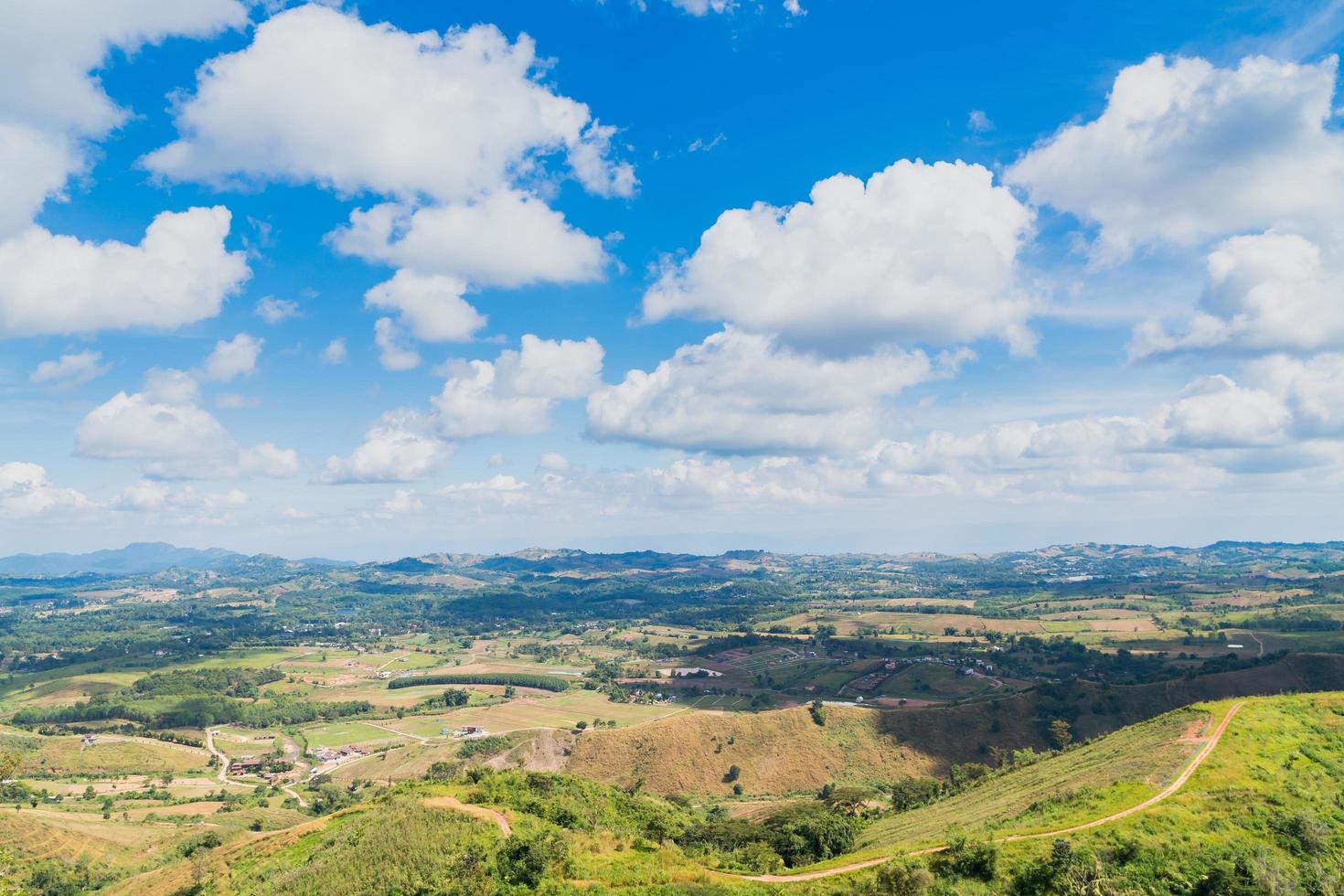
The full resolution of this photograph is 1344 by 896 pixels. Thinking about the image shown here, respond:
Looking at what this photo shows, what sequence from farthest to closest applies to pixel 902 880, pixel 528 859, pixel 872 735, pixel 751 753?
pixel 872 735, pixel 751 753, pixel 528 859, pixel 902 880

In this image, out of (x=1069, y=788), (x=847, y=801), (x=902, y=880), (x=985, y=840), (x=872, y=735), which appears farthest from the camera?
(x=872, y=735)

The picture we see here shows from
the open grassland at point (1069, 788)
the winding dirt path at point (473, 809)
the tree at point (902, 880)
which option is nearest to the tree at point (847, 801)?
the open grassland at point (1069, 788)

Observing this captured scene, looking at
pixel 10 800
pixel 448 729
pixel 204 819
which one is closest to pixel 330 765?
pixel 448 729

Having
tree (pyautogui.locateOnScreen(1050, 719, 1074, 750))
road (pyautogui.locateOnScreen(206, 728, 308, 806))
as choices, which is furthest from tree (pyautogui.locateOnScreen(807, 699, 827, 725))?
road (pyautogui.locateOnScreen(206, 728, 308, 806))

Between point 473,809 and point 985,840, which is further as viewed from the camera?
point 473,809

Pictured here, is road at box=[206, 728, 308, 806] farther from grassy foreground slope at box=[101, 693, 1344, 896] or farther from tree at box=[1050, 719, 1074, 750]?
tree at box=[1050, 719, 1074, 750]

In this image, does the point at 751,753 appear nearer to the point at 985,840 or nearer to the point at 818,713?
the point at 818,713

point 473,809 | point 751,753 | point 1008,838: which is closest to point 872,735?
point 751,753
